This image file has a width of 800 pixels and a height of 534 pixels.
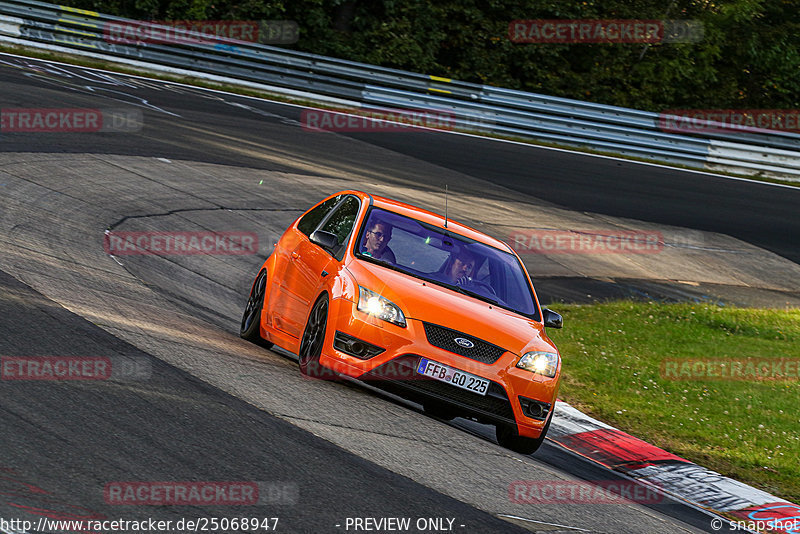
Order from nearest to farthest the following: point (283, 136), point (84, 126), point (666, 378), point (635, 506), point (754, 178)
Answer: point (635, 506) < point (666, 378) < point (84, 126) < point (283, 136) < point (754, 178)

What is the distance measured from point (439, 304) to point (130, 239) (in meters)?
6.13

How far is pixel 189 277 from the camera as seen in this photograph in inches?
480

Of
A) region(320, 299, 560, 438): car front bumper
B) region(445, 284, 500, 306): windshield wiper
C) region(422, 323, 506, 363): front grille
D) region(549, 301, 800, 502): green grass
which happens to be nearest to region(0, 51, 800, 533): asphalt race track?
region(320, 299, 560, 438): car front bumper

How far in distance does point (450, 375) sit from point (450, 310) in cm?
55

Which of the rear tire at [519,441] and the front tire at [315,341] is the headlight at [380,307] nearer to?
the front tire at [315,341]

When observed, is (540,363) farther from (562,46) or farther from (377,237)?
(562,46)

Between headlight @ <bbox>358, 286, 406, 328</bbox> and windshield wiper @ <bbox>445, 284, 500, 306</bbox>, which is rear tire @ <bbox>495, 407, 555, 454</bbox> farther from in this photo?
headlight @ <bbox>358, 286, 406, 328</bbox>

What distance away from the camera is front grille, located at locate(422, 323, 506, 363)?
25.1 feet

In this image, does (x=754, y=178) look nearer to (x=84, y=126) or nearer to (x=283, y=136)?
(x=283, y=136)

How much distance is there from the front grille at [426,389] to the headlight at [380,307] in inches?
11.8

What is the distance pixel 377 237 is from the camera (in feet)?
28.8

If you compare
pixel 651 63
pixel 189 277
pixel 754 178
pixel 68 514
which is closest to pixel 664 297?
pixel 189 277

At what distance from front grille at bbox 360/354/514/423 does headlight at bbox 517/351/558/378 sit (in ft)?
1.01

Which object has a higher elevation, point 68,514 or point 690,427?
point 68,514
